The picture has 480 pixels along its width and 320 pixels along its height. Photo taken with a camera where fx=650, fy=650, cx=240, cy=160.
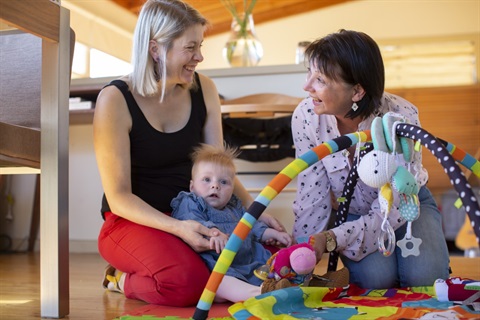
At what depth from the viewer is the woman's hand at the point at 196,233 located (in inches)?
63.8

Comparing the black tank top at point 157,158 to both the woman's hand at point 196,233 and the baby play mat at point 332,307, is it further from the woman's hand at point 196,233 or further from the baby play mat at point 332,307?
the baby play mat at point 332,307

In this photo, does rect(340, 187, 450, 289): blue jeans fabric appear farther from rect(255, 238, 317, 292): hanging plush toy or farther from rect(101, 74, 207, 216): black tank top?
rect(101, 74, 207, 216): black tank top

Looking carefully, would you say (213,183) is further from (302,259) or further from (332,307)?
(332,307)

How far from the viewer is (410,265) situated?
1.82 m

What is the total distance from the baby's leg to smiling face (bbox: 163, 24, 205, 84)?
0.59m

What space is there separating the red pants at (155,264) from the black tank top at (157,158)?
5.2 inches

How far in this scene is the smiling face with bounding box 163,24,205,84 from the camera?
1.79m

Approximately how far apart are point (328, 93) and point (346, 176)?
287 mm

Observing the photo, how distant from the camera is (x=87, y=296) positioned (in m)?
1.86

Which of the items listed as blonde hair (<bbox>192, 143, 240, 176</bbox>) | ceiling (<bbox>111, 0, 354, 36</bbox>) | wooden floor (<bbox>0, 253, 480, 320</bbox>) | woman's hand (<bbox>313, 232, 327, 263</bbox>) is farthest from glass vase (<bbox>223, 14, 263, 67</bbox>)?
ceiling (<bbox>111, 0, 354, 36</bbox>)

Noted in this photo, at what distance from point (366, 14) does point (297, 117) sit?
572 centimetres

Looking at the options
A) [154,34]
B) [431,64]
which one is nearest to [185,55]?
[154,34]

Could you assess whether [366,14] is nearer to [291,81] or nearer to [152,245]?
[291,81]

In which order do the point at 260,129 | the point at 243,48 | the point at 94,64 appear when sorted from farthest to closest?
the point at 94,64 → the point at 243,48 → the point at 260,129
